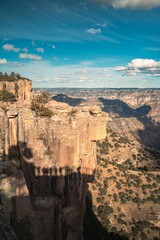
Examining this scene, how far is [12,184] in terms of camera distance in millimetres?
11289

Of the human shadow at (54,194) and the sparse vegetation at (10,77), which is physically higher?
the sparse vegetation at (10,77)

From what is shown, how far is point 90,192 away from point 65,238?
1131 inches

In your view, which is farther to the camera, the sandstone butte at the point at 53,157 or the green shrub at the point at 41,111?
the green shrub at the point at 41,111

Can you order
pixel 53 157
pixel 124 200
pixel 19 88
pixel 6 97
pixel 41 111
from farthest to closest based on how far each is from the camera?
pixel 19 88
pixel 124 200
pixel 6 97
pixel 41 111
pixel 53 157

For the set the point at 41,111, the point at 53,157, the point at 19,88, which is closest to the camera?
the point at 53,157

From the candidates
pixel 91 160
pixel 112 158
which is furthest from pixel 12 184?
pixel 112 158

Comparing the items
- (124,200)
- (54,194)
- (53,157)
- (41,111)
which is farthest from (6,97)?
(124,200)

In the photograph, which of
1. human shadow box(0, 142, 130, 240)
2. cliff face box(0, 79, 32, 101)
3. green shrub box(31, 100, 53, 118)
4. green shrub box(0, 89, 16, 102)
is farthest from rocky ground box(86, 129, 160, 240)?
green shrub box(31, 100, 53, 118)

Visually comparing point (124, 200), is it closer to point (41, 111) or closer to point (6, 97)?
point (6, 97)

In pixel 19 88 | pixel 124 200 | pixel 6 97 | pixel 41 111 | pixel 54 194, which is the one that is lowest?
pixel 124 200

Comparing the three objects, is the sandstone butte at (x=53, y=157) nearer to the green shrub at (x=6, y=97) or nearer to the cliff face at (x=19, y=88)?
the green shrub at (x=6, y=97)

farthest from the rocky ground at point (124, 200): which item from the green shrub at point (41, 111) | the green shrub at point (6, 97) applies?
the green shrub at point (41, 111)

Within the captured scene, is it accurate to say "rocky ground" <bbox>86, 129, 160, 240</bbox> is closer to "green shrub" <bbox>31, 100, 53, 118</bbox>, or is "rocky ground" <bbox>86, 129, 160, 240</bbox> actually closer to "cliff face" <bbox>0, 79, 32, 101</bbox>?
"cliff face" <bbox>0, 79, 32, 101</bbox>

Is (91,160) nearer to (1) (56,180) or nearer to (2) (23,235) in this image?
(1) (56,180)
